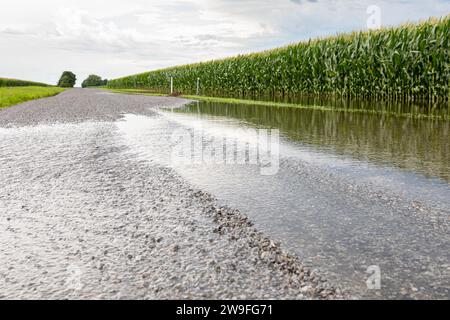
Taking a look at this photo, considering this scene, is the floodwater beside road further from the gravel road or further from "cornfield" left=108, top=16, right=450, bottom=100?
"cornfield" left=108, top=16, right=450, bottom=100

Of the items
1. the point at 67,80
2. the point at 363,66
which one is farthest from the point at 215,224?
the point at 67,80

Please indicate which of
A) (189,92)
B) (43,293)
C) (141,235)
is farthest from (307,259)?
(189,92)

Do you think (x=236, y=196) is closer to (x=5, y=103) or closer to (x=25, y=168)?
(x=25, y=168)

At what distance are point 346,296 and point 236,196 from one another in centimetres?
238

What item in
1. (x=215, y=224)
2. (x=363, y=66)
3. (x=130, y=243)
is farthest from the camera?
(x=363, y=66)

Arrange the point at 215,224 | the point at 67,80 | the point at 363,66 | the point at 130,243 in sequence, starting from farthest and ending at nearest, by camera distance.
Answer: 1. the point at 67,80
2. the point at 363,66
3. the point at 215,224
4. the point at 130,243

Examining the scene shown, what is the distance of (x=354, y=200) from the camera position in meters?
4.70

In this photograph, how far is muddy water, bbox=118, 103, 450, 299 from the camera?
9.79ft

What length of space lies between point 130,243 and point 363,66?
55.6 feet

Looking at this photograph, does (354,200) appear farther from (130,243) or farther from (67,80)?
(67,80)

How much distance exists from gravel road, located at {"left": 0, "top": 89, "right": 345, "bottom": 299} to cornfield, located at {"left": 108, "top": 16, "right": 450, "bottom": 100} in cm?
1311

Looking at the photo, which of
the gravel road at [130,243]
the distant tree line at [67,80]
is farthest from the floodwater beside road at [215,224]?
the distant tree line at [67,80]

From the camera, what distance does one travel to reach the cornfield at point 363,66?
51.8ft
